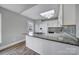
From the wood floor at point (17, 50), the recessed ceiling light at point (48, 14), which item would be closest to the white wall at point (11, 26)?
the wood floor at point (17, 50)

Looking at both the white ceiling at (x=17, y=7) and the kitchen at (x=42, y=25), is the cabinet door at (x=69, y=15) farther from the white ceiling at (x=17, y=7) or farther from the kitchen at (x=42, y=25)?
the white ceiling at (x=17, y=7)

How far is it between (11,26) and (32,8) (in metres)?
0.51

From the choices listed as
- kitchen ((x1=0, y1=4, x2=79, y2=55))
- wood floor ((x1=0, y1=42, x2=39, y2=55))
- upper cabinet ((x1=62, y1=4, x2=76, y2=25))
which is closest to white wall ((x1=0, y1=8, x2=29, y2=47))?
kitchen ((x1=0, y1=4, x2=79, y2=55))

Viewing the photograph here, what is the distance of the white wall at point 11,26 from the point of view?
4.67 ft

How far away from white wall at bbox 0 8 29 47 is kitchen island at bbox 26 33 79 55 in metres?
0.20

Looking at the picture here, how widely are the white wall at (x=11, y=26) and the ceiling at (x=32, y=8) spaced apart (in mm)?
82

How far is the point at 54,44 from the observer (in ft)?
5.14

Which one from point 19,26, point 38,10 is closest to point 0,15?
point 19,26

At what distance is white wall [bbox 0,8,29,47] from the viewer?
1.42 meters

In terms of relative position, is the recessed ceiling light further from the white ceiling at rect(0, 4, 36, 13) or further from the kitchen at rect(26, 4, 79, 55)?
the white ceiling at rect(0, 4, 36, 13)

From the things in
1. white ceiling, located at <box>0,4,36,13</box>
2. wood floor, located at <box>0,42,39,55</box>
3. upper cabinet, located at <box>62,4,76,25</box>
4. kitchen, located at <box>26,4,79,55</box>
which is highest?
white ceiling, located at <box>0,4,36,13</box>
